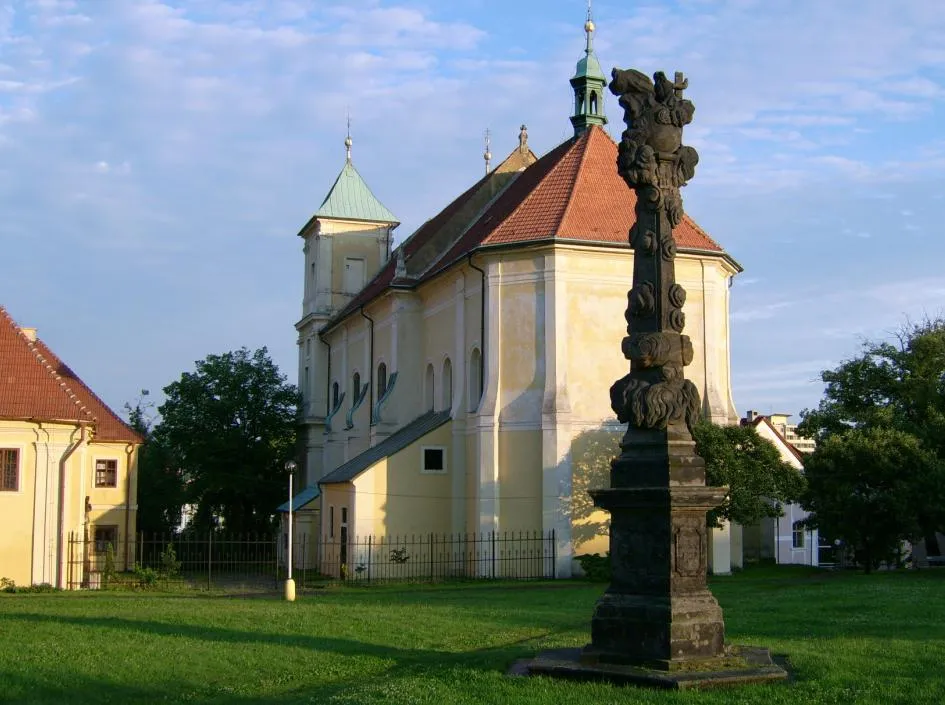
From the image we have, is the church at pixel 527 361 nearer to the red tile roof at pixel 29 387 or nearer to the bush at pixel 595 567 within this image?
the bush at pixel 595 567

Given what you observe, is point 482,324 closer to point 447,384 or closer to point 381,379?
point 447,384

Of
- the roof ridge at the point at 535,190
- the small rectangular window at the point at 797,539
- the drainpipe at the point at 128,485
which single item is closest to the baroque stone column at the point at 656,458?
the roof ridge at the point at 535,190

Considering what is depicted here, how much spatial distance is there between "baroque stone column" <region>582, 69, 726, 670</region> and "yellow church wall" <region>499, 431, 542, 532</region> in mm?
20442

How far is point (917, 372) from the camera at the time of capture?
35438 millimetres

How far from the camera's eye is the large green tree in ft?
98.1

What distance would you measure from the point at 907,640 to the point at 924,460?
707 inches

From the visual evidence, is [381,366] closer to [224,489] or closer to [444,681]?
[224,489]

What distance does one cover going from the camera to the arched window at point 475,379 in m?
34.7

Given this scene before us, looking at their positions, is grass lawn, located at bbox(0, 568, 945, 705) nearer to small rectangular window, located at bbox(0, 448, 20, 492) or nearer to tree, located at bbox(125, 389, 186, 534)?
small rectangular window, located at bbox(0, 448, 20, 492)

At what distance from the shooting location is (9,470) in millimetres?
29453

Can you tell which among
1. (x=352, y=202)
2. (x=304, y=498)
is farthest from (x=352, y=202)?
(x=304, y=498)

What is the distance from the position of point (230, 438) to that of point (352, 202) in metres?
13.5

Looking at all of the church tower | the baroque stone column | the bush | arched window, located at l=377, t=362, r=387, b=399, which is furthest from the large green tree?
the church tower

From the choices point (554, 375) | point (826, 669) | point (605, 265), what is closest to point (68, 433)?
point (554, 375)
